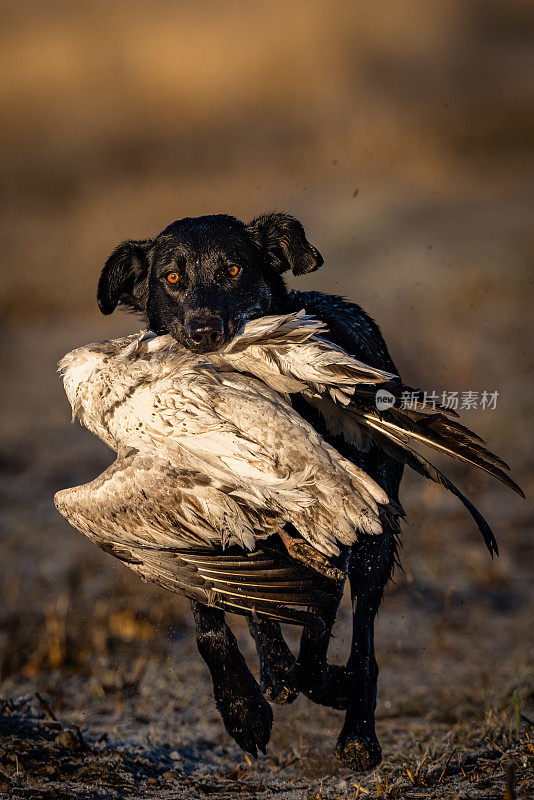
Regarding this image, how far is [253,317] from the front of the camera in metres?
3.56

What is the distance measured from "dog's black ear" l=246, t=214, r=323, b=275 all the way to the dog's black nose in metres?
0.57

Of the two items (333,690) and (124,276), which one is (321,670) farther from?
(124,276)

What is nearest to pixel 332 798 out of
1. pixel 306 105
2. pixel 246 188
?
pixel 246 188

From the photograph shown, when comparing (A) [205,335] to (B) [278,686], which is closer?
(A) [205,335]

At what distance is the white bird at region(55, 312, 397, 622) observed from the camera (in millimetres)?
2889

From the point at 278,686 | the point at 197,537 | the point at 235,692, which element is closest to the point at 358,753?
the point at 278,686

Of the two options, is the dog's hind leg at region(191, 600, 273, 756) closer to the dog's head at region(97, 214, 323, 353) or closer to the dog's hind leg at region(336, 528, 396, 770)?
the dog's hind leg at region(336, 528, 396, 770)

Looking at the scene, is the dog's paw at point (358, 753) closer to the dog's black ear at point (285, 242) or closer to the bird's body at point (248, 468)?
the bird's body at point (248, 468)

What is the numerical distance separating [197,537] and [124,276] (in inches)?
52.0

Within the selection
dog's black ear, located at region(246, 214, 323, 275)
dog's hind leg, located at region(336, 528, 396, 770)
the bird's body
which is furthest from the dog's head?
dog's hind leg, located at region(336, 528, 396, 770)

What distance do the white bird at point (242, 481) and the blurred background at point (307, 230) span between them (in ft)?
4.44

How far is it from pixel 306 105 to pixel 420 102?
1.85 meters

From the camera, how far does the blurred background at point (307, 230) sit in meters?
5.32

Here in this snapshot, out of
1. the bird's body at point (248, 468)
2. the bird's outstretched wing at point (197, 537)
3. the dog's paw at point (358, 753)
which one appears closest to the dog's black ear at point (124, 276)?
the bird's body at point (248, 468)
